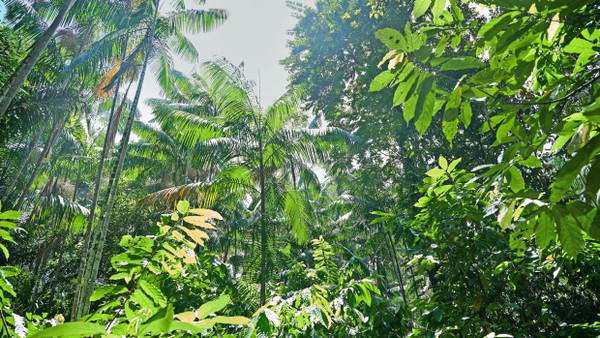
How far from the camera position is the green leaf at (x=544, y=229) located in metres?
0.68

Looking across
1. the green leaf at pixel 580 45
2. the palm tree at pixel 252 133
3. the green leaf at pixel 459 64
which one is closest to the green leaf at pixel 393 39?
the green leaf at pixel 459 64

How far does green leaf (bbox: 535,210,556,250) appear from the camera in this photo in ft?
2.22

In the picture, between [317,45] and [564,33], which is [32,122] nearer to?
[317,45]

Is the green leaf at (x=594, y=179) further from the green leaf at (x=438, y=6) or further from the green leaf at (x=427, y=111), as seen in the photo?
the green leaf at (x=438, y=6)

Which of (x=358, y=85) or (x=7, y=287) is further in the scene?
(x=358, y=85)

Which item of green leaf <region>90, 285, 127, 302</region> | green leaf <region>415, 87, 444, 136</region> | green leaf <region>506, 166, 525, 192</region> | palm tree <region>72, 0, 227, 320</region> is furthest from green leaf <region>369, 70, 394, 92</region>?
palm tree <region>72, 0, 227, 320</region>

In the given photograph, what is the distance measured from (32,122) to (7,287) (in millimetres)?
7067

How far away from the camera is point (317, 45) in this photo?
20.8ft

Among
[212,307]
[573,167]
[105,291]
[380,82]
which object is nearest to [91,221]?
[105,291]

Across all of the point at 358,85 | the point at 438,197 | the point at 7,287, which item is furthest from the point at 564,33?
the point at 358,85

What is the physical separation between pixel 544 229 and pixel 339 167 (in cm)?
634

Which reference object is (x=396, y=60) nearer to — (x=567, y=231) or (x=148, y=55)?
(x=567, y=231)

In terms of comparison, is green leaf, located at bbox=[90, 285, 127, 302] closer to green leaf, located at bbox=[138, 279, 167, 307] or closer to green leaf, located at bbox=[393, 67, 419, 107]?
green leaf, located at bbox=[138, 279, 167, 307]

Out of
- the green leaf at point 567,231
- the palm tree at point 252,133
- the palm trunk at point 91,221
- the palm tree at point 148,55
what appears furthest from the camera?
the palm tree at point 252,133
